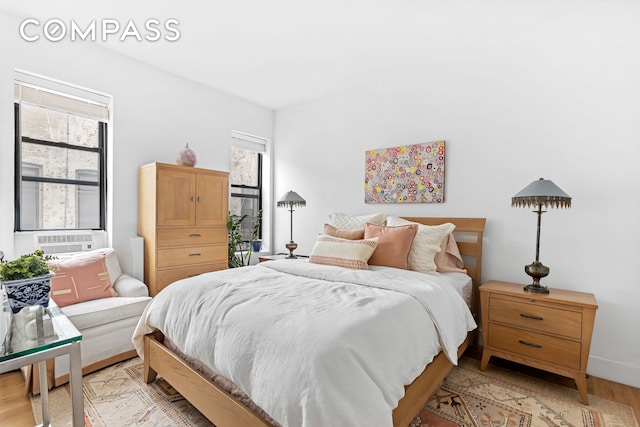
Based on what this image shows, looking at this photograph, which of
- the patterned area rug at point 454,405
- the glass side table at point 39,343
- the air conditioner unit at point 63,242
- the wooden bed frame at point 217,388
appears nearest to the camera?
the glass side table at point 39,343

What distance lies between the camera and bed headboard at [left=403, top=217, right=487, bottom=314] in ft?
8.83

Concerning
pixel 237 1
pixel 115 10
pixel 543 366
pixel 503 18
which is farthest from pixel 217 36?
pixel 543 366

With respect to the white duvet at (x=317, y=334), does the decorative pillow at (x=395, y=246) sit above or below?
above

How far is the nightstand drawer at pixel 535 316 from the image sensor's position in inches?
77.6

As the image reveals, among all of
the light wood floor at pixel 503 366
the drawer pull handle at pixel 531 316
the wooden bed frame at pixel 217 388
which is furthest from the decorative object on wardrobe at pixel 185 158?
the drawer pull handle at pixel 531 316

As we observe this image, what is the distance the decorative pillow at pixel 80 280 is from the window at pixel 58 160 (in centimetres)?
59

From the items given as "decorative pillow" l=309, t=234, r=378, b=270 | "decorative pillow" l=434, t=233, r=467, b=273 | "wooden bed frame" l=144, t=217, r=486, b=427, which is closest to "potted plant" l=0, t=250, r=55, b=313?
"wooden bed frame" l=144, t=217, r=486, b=427

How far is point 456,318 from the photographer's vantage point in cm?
195

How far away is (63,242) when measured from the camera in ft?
9.06

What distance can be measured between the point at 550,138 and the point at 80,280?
3.83 metres

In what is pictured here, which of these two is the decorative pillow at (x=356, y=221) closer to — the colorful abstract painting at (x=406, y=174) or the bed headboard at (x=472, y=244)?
the colorful abstract painting at (x=406, y=174)

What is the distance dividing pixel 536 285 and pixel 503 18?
1994mm

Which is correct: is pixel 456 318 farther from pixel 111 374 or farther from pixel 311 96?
pixel 311 96

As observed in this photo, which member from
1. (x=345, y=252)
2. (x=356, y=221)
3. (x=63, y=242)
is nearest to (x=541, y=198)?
(x=345, y=252)
